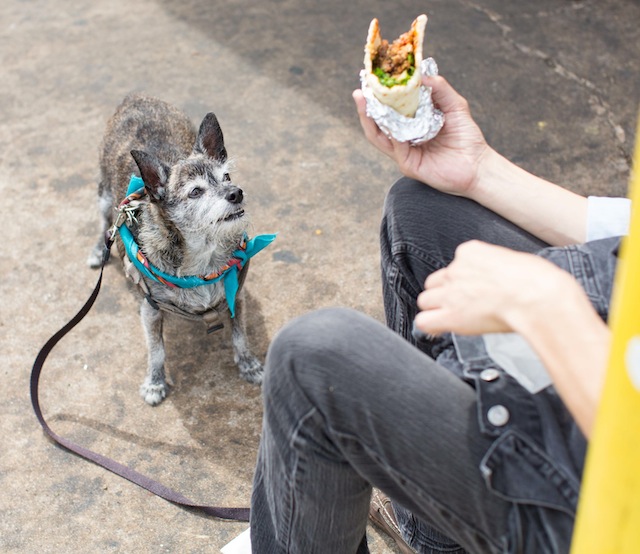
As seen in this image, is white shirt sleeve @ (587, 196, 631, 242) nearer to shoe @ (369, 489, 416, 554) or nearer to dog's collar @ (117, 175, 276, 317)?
shoe @ (369, 489, 416, 554)

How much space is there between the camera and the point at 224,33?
5.46 meters

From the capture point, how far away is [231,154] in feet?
14.1

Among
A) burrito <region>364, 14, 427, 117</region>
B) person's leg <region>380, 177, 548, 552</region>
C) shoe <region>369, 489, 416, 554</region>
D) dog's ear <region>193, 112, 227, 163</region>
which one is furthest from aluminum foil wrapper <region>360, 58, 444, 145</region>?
shoe <region>369, 489, 416, 554</region>

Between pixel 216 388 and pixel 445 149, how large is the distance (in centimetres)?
146

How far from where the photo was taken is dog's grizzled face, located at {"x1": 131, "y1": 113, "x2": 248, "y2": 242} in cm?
276

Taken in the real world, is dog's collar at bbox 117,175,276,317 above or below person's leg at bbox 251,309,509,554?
below

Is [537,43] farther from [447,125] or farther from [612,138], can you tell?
[447,125]

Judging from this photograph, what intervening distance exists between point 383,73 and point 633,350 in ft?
4.21

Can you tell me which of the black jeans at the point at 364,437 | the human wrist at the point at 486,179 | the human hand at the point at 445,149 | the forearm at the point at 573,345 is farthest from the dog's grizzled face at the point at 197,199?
the forearm at the point at 573,345

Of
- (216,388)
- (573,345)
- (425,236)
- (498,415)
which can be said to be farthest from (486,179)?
(216,388)

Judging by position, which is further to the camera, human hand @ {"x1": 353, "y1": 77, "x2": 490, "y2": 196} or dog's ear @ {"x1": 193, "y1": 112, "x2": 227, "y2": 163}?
dog's ear @ {"x1": 193, "y1": 112, "x2": 227, "y2": 163}

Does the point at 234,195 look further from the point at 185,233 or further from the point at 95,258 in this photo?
the point at 95,258

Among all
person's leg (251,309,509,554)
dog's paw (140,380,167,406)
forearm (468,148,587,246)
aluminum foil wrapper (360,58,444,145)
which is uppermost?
aluminum foil wrapper (360,58,444,145)

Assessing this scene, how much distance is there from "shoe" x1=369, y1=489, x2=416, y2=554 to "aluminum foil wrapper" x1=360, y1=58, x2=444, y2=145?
111 centimetres
